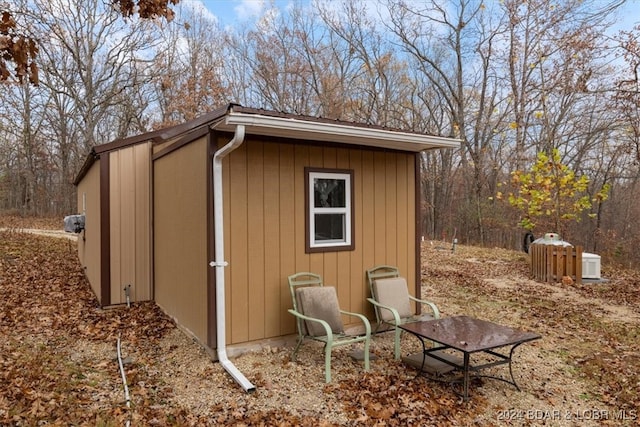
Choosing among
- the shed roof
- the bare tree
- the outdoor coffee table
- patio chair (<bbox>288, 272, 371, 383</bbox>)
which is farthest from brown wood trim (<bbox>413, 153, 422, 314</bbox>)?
the bare tree

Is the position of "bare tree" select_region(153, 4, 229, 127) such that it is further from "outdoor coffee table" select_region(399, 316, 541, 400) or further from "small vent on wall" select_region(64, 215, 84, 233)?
"outdoor coffee table" select_region(399, 316, 541, 400)

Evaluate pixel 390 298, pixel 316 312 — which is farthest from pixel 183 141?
pixel 390 298

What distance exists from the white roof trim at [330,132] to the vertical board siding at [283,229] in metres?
0.24

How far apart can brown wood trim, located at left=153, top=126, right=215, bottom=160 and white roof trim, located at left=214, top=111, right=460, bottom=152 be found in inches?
13.2

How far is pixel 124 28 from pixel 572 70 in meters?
16.4

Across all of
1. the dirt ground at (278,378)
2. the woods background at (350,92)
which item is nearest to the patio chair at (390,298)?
the dirt ground at (278,378)

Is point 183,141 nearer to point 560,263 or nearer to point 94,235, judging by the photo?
point 94,235

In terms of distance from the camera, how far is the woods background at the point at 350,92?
16.5 m

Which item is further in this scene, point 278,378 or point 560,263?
point 560,263

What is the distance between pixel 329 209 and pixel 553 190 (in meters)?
8.65

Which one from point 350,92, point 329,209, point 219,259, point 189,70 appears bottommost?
point 219,259

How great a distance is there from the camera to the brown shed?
4.11 m

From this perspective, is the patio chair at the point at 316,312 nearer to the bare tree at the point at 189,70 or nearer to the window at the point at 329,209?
the window at the point at 329,209

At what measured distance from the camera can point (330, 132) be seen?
4.09m
